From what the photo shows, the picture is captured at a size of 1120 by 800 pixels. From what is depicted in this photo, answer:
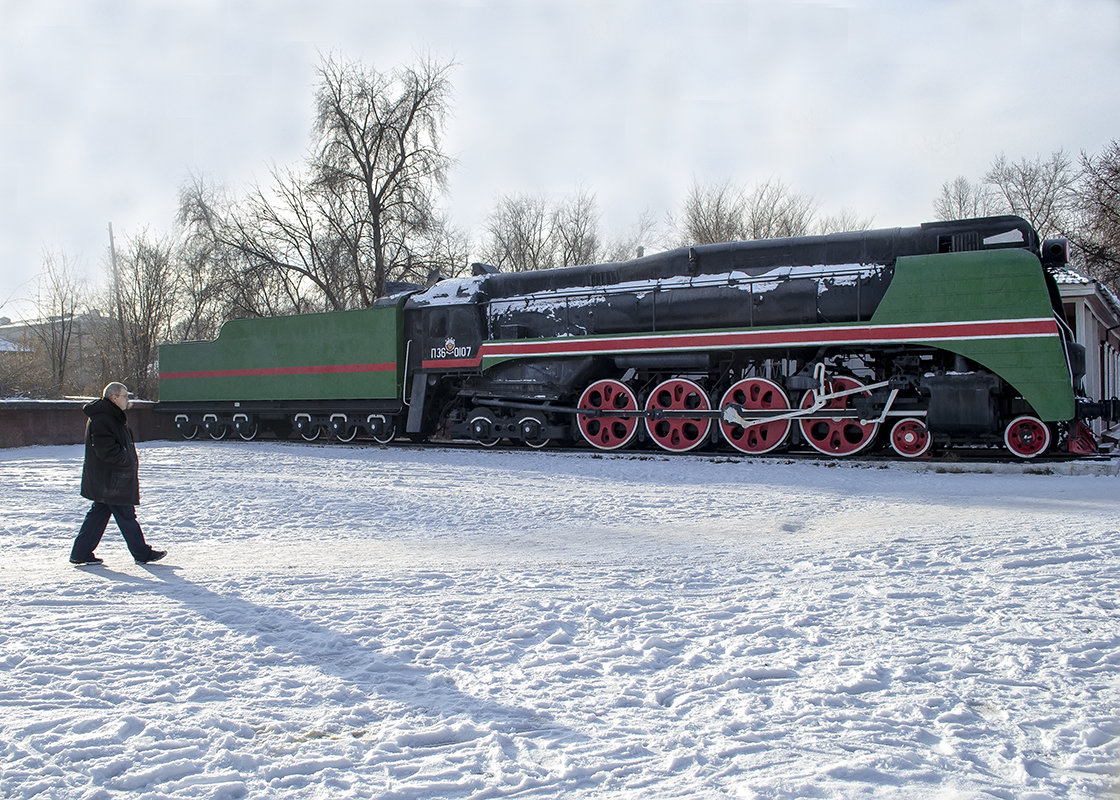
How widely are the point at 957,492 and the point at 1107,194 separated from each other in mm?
23301

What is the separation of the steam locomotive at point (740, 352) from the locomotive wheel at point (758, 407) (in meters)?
0.03

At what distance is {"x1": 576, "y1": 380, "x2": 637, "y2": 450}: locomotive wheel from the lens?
48.3 ft

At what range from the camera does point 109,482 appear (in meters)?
6.37

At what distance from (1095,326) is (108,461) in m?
22.5

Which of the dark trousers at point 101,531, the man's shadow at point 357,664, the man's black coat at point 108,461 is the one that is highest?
the man's black coat at point 108,461

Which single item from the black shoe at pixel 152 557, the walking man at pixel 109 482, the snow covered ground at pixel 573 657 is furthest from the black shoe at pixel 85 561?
the black shoe at pixel 152 557

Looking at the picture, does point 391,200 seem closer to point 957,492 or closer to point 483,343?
point 483,343

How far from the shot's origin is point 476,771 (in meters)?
2.90

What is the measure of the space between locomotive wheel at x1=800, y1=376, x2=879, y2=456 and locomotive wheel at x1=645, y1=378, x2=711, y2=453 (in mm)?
1628

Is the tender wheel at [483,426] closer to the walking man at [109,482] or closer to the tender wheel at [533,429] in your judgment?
the tender wheel at [533,429]

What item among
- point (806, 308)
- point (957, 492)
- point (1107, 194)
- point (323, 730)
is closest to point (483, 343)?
point (806, 308)

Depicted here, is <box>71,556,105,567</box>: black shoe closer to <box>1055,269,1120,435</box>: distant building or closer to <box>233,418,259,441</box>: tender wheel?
<box>233,418,259,441</box>: tender wheel

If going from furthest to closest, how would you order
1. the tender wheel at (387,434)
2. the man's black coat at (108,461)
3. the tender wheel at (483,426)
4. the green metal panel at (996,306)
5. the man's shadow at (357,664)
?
the tender wheel at (387,434) → the tender wheel at (483,426) → the green metal panel at (996,306) → the man's black coat at (108,461) → the man's shadow at (357,664)

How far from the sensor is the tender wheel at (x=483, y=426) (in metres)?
16.1
